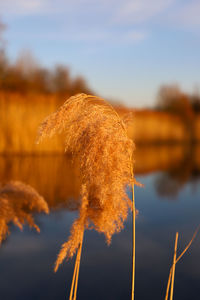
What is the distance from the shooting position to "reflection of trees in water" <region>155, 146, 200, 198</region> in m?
7.67

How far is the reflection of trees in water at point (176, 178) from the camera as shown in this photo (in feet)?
25.2

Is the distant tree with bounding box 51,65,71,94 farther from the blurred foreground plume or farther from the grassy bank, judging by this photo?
the blurred foreground plume

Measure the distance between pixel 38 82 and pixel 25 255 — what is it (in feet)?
62.6

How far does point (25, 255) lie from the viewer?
369cm

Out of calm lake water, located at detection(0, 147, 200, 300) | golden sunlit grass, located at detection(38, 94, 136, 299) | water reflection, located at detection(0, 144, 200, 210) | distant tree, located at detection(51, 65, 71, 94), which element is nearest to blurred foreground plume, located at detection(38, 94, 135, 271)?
golden sunlit grass, located at detection(38, 94, 136, 299)

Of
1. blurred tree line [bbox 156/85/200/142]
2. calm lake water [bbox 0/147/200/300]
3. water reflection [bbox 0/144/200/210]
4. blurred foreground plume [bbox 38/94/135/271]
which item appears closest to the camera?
blurred foreground plume [bbox 38/94/135/271]

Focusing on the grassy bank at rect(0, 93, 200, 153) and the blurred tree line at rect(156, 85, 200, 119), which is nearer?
the grassy bank at rect(0, 93, 200, 153)

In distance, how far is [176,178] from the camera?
944cm

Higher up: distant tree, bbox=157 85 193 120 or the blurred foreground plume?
distant tree, bbox=157 85 193 120

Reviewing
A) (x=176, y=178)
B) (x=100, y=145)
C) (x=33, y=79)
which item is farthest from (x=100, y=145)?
(x=33, y=79)

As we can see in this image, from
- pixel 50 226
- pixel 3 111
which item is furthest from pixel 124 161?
pixel 3 111

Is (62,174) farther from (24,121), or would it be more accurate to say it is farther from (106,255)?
(106,255)

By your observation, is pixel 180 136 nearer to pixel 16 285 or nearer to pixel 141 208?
pixel 141 208

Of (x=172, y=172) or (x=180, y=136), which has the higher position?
(x=180, y=136)
